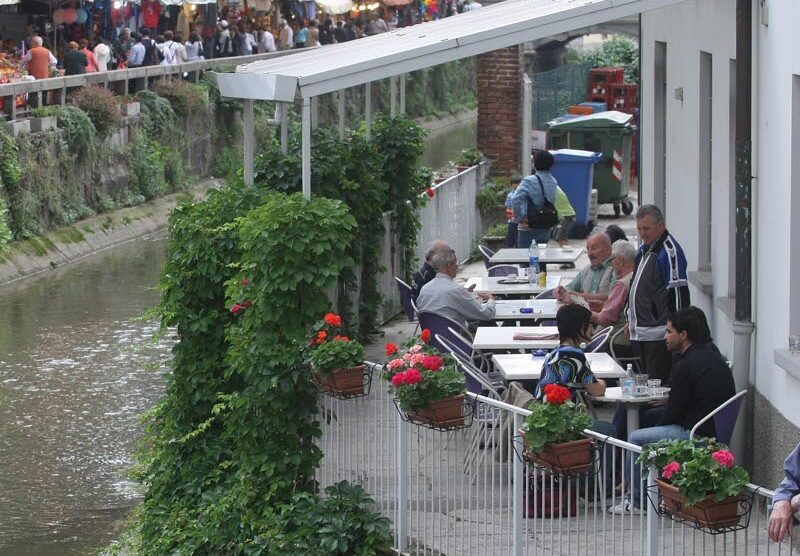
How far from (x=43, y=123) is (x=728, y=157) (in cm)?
1774

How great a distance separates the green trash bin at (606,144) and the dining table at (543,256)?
414 inches

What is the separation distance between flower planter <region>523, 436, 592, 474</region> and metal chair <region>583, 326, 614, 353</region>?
3467 mm

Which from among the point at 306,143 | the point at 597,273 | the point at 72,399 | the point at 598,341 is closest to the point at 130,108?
the point at 72,399

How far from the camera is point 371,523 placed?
30.0 feet

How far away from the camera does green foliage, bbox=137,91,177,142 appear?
3253 centimetres

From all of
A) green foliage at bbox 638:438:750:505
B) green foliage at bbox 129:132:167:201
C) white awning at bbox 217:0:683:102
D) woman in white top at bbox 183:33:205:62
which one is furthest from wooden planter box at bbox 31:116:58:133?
green foliage at bbox 638:438:750:505

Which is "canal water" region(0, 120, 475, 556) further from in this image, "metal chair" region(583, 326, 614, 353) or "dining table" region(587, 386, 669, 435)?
"dining table" region(587, 386, 669, 435)

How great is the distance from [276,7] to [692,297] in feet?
133

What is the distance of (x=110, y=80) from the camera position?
31.5m

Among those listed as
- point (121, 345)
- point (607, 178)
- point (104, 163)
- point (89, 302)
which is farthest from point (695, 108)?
point (104, 163)

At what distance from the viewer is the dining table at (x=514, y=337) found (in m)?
11.5

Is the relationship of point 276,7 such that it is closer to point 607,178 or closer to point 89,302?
point 607,178

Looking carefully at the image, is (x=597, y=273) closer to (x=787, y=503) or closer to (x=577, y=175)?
(x=787, y=503)

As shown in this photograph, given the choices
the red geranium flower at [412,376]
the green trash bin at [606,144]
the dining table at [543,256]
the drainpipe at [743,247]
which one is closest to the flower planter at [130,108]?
the green trash bin at [606,144]
